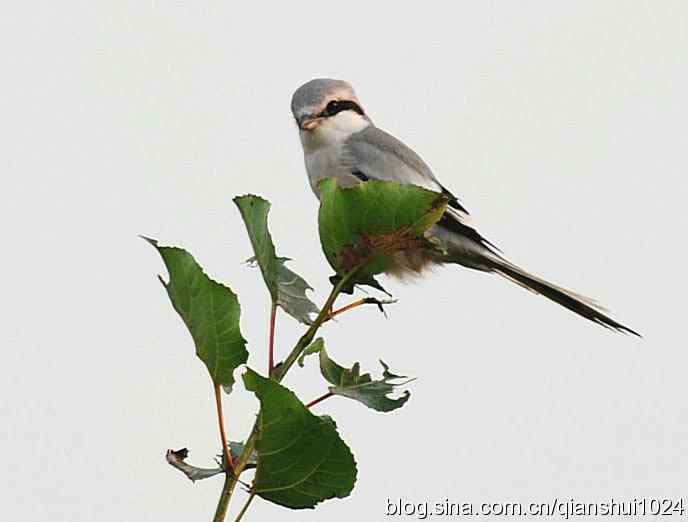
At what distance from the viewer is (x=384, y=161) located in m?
5.65

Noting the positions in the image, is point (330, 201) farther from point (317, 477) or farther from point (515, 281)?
point (515, 281)

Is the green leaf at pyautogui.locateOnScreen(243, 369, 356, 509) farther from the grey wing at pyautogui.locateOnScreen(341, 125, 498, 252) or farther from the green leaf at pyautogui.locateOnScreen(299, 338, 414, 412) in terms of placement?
the grey wing at pyautogui.locateOnScreen(341, 125, 498, 252)

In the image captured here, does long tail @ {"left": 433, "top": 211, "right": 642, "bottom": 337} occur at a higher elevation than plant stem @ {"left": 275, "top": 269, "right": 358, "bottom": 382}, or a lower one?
higher

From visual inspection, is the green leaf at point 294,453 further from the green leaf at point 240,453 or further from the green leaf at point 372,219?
the green leaf at point 372,219

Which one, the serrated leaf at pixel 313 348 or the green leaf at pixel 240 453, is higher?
the serrated leaf at pixel 313 348

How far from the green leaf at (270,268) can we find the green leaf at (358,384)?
0.11 meters

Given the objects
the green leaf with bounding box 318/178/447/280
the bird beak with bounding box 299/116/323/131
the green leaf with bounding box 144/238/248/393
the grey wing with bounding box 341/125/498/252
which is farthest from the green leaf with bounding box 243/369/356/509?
the bird beak with bounding box 299/116/323/131

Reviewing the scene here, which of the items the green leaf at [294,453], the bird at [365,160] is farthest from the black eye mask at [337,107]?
the green leaf at [294,453]

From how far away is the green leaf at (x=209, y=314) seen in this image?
6.35 ft

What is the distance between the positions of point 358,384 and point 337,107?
3711 mm

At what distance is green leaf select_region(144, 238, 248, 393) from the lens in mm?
1937

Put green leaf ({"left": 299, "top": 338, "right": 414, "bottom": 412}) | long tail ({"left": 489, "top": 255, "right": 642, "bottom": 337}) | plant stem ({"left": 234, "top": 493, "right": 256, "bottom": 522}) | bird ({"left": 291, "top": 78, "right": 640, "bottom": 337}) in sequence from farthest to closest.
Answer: bird ({"left": 291, "top": 78, "right": 640, "bottom": 337}), long tail ({"left": 489, "top": 255, "right": 642, "bottom": 337}), green leaf ({"left": 299, "top": 338, "right": 414, "bottom": 412}), plant stem ({"left": 234, "top": 493, "right": 256, "bottom": 522})

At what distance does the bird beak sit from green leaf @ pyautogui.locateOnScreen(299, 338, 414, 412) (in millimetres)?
3439

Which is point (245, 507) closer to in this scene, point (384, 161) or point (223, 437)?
point (223, 437)
